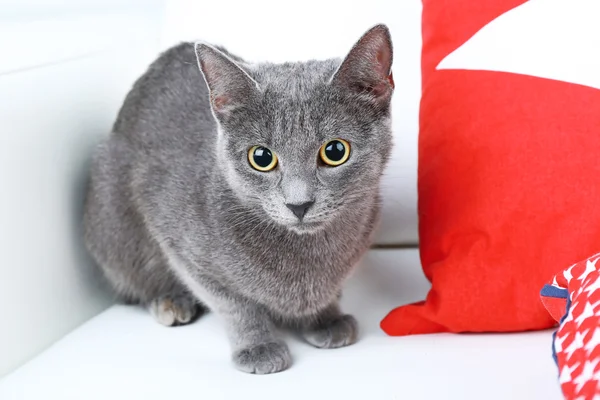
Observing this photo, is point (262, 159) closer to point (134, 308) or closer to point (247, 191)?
point (247, 191)

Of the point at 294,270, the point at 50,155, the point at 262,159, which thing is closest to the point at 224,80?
the point at 262,159

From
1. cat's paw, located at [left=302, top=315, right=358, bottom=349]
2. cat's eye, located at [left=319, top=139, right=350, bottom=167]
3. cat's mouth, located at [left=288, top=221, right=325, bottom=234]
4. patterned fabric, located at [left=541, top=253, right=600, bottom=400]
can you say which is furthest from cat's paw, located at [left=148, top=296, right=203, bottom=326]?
patterned fabric, located at [left=541, top=253, right=600, bottom=400]

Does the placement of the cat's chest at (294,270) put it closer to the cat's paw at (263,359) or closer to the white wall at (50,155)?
the cat's paw at (263,359)

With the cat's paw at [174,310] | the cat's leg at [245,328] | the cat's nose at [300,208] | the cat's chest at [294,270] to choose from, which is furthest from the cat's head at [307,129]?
the cat's paw at [174,310]

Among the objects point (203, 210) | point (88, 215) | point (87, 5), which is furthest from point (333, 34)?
point (87, 5)

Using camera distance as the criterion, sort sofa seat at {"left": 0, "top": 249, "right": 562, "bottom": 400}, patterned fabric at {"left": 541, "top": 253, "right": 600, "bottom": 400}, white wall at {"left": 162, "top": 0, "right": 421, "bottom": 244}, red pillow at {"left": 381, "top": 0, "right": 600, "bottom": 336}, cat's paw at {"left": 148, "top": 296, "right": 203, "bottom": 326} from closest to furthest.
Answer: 1. patterned fabric at {"left": 541, "top": 253, "right": 600, "bottom": 400}
2. sofa seat at {"left": 0, "top": 249, "right": 562, "bottom": 400}
3. red pillow at {"left": 381, "top": 0, "right": 600, "bottom": 336}
4. cat's paw at {"left": 148, "top": 296, "right": 203, "bottom": 326}
5. white wall at {"left": 162, "top": 0, "right": 421, "bottom": 244}

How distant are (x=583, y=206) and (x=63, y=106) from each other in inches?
39.6

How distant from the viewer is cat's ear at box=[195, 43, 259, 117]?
3.82 ft

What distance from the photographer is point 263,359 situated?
4.04ft

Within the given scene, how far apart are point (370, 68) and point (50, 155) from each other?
672 mm

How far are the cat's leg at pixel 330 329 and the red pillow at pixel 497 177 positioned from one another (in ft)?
0.24

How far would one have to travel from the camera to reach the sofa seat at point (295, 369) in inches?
43.7

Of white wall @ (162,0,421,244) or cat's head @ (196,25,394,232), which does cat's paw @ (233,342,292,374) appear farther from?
white wall @ (162,0,421,244)

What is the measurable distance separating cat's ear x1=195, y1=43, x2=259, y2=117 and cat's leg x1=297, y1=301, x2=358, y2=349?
437 mm
